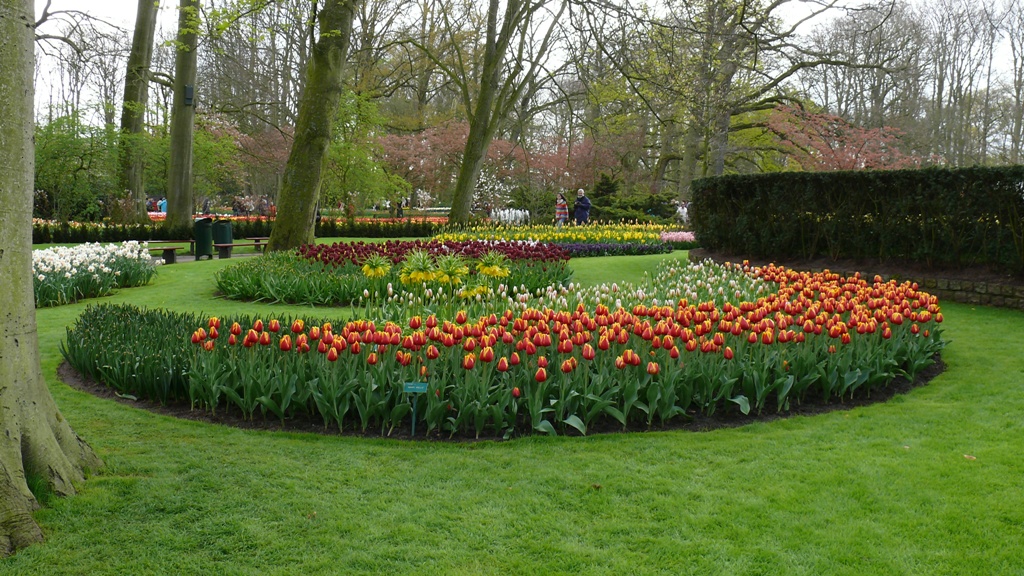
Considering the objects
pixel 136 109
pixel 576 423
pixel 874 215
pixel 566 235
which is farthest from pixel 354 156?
pixel 576 423

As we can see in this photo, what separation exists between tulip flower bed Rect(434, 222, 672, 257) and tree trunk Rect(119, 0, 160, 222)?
9307mm

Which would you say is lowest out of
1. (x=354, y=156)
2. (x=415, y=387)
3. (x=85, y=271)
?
(x=415, y=387)

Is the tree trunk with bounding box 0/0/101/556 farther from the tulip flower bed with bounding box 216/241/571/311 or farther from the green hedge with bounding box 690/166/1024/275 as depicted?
the green hedge with bounding box 690/166/1024/275

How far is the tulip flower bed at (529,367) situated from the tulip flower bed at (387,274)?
2413mm

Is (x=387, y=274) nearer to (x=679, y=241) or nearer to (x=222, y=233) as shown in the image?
(x=222, y=233)

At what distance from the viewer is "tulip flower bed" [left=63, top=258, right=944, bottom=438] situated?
4.61 m

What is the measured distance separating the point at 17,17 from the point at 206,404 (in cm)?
271

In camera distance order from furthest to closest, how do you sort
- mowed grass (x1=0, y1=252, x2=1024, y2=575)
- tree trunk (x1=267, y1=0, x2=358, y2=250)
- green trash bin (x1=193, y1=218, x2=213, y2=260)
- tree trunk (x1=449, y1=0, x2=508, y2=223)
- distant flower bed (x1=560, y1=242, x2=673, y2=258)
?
tree trunk (x1=449, y1=0, x2=508, y2=223), distant flower bed (x1=560, y1=242, x2=673, y2=258), green trash bin (x1=193, y1=218, x2=213, y2=260), tree trunk (x1=267, y1=0, x2=358, y2=250), mowed grass (x1=0, y1=252, x2=1024, y2=575)

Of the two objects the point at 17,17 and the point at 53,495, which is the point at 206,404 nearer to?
the point at 53,495

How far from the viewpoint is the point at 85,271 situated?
10.6 m

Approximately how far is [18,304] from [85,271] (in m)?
8.37

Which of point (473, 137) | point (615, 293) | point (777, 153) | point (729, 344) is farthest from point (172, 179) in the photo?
point (777, 153)

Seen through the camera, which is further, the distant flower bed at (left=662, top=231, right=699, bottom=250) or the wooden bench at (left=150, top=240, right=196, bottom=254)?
the distant flower bed at (left=662, top=231, right=699, bottom=250)

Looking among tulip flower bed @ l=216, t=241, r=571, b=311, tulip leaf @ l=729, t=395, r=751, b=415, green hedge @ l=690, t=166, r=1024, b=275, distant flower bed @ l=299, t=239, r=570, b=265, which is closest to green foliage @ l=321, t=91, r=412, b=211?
distant flower bed @ l=299, t=239, r=570, b=265
